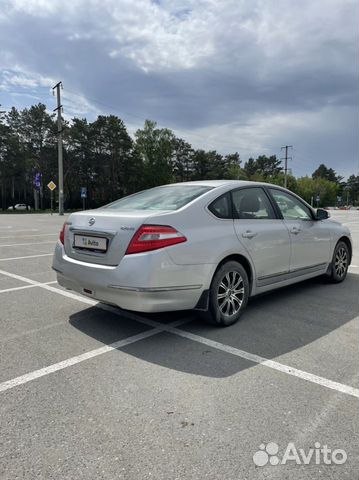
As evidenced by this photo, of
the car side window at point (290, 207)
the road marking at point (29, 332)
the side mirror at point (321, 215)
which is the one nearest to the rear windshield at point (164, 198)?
the car side window at point (290, 207)

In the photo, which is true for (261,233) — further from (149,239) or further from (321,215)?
(321,215)

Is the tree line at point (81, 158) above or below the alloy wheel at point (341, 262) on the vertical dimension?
above

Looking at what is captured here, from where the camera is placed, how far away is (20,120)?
58688 mm

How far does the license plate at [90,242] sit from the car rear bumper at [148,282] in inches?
7.2

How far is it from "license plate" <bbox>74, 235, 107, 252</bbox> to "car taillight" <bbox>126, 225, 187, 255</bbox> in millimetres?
349

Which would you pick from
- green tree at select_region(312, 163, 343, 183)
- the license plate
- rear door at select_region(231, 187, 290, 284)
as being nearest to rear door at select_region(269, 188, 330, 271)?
rear door at select_region(231, 187, 290, 284)

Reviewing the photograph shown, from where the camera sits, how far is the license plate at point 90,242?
3.77m

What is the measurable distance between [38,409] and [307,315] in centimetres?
324

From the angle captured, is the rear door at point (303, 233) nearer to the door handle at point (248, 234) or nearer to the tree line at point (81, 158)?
the door handle at point (248, 234)

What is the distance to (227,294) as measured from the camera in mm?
4082

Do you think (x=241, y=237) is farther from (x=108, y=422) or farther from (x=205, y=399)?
(x=108, y=422)

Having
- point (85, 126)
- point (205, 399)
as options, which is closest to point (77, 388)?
point (205, 399)

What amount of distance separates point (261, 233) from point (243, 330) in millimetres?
1174

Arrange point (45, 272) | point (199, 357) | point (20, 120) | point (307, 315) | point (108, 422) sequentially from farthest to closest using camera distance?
1. point (20, 120)
2. point (45, 272)
3. point (307, 315)
4. point (199, 357)
5. point (108, 422)
